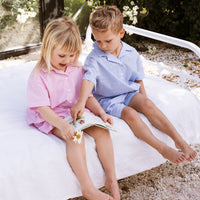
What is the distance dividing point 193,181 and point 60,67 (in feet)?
4.27

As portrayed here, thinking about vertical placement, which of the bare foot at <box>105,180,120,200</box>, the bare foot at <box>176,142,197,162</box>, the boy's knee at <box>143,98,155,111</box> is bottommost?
the bare foot at <box>105,180,120,200</box>

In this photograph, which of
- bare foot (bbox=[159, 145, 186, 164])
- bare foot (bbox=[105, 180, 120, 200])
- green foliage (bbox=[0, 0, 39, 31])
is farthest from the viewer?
green foliage (bbox=[0, 0, 39, 31])

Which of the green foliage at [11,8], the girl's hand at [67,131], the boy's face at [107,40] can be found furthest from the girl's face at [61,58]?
the green foliage at [11,8]

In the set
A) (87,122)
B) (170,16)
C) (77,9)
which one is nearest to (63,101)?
(87,122)

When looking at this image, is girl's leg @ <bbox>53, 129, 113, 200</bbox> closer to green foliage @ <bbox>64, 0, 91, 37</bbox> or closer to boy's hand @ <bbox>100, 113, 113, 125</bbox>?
boy's hand @ <bbox>100, 113, 113, 125</bbox>

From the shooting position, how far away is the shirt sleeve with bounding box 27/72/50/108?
188 cm

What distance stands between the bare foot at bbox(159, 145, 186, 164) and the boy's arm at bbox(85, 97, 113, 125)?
374 mm

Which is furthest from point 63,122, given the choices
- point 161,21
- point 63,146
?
point 161,21

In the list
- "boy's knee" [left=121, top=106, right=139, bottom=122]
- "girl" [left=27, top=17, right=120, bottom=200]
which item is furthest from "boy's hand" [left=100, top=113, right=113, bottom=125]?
"boy's knee" [left=121, top=106, right=139, bottom=122]

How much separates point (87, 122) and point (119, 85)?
51 cm

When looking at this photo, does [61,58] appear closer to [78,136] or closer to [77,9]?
[78,136]

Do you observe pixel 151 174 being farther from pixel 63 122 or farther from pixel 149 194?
pixel 63 122

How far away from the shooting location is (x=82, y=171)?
5.81 ft

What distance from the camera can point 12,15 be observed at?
4559 millimetres
